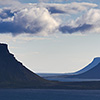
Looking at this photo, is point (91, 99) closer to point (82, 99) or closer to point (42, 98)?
point (82, 99)

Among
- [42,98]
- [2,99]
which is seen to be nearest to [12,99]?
[2,99]

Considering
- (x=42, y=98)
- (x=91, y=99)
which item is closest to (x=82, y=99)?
(x=91, y=99)

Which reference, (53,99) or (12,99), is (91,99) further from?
(12,99)

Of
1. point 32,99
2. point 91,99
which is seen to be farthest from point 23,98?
point 91,99

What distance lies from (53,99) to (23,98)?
Result: 45.0 feet

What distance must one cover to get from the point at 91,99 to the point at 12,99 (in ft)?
120

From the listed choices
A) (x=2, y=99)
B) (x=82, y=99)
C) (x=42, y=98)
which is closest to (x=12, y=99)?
(x=2, y=99)

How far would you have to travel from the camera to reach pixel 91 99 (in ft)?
561

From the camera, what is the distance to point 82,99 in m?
170

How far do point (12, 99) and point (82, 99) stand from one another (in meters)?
32.2

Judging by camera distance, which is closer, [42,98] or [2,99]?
[2,99]

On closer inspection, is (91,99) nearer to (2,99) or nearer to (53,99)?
(53,99)

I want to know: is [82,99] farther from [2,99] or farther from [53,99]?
[2,99]

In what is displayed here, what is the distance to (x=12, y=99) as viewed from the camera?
164m
